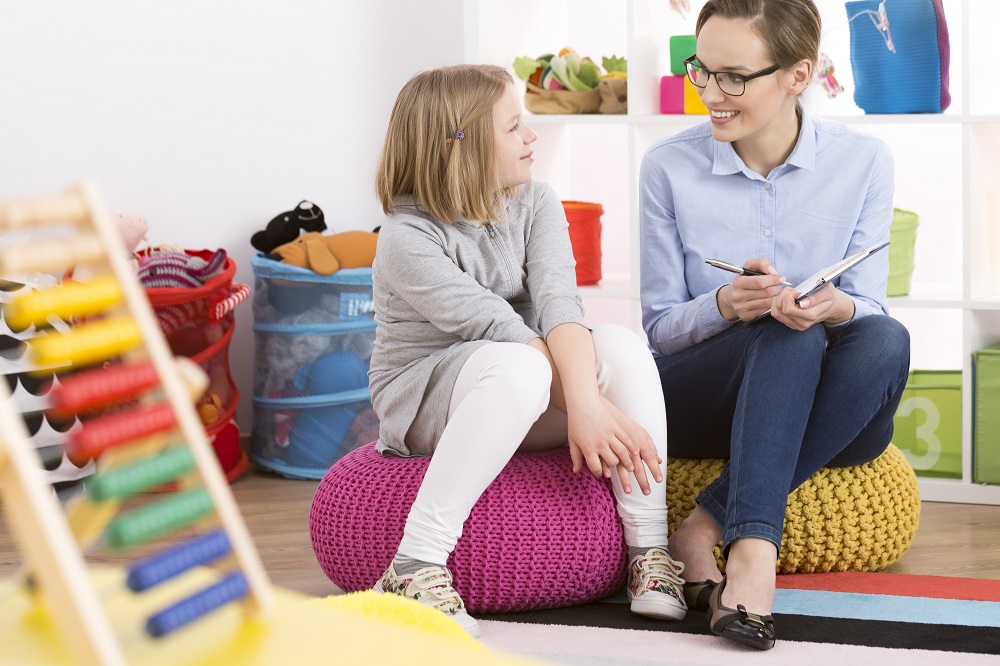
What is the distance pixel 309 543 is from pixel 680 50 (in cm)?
128

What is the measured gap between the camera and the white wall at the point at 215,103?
8.62 ft

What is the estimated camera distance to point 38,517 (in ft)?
2.27

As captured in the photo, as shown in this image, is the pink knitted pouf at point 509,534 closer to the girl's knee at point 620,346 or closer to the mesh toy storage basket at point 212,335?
the girl's knee at point 620,346

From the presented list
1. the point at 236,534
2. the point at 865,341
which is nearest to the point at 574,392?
the point at 865,341

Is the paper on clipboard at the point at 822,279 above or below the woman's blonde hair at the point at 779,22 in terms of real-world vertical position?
below

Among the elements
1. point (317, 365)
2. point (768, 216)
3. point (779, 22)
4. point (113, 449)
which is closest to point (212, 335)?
point (317, 365)

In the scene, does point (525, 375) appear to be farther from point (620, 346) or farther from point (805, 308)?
point (805, 308)

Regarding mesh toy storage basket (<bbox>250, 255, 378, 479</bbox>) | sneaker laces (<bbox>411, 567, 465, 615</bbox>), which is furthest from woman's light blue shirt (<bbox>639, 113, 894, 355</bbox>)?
mesh toy storage basket (<bbox>250, 255, 378, 479</bbox>)

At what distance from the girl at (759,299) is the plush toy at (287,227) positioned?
3.56ft

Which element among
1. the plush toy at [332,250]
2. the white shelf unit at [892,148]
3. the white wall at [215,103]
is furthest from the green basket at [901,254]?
the white wall at [215,103]

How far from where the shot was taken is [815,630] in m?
1.49

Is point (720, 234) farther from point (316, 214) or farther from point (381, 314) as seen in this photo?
point (316, 214)

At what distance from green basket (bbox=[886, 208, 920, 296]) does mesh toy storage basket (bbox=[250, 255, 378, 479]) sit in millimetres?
1116

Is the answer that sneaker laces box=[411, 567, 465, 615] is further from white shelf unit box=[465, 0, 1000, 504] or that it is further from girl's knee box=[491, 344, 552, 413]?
white shelf unit box=[465, 0, 1000, 504]
